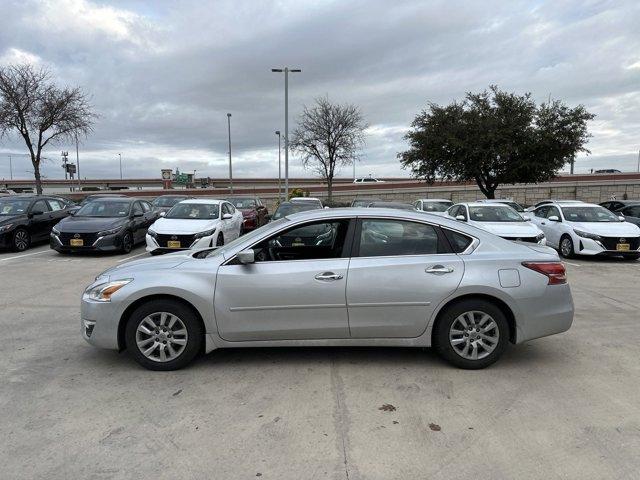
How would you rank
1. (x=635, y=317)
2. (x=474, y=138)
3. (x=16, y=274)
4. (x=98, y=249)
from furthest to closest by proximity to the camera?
(x=474, y=138), (x=98, y=249), (x=16, y=274), (x=635, y=317)

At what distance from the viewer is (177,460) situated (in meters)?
2.99

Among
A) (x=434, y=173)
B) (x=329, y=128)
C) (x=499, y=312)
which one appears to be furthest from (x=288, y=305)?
(x=329, y=128)

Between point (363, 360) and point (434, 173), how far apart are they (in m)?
23.8

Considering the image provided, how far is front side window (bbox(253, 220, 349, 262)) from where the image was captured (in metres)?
4.52

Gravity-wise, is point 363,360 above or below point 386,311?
below

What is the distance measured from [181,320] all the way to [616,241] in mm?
11038

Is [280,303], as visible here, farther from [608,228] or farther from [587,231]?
[608,228]

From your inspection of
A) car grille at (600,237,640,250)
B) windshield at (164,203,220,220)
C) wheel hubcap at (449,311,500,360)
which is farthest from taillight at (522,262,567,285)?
windshield at (164,203,220,220)

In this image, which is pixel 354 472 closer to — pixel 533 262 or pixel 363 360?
pixel 363 360

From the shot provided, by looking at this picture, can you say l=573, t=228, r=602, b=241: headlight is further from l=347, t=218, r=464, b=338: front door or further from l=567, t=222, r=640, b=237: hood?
l=347, t=218, r=464, b=338: front door

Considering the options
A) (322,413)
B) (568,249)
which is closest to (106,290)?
(322,413)

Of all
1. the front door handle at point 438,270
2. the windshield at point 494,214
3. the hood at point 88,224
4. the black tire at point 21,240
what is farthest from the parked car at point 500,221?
the black tire at point 21,240

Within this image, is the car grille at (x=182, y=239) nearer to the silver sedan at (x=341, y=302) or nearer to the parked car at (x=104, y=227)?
the parked car at (x=104, y=227)

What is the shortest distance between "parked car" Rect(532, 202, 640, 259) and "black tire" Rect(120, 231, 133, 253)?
11.2 metres
